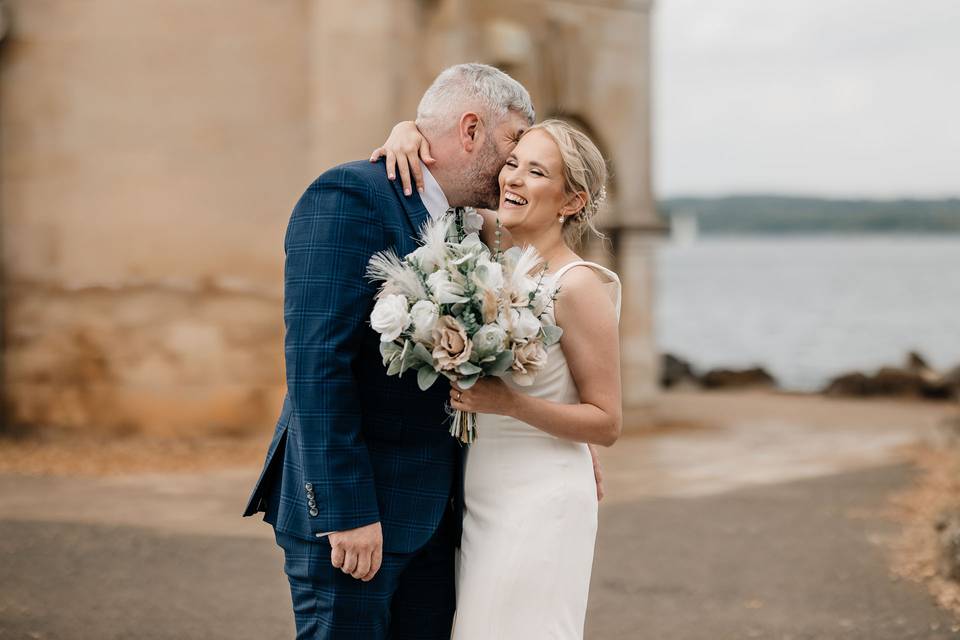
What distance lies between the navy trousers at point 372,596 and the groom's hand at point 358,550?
6 cm

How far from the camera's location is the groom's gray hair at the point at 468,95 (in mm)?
3412

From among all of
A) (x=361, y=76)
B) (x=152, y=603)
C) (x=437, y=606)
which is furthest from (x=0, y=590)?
(x=361, y=76)

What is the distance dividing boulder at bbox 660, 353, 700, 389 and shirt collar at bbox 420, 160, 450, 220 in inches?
670

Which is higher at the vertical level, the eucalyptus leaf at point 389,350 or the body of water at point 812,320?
the eucalyptus leaf at point 389,350

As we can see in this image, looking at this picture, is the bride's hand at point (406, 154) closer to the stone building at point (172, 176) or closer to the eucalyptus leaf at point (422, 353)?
the eucalyptus leaf at point (422, 353)

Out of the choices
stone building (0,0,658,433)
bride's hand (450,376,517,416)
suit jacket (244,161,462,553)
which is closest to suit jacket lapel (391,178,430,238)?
suit jacket (244,161,462,553)

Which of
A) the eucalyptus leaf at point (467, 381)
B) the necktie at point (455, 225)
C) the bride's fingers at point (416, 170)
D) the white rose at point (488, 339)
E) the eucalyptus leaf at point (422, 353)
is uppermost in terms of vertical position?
the bride's fingers at point (416, 170)

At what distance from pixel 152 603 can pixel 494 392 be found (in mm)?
3522

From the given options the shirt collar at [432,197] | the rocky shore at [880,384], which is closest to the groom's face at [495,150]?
the shirt collar at [432,197]

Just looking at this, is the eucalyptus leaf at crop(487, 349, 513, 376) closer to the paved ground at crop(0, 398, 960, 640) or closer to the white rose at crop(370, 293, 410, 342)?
the white rose at crop(370, 293, 410, 342)

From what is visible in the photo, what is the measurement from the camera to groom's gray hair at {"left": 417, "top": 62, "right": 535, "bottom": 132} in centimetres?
341

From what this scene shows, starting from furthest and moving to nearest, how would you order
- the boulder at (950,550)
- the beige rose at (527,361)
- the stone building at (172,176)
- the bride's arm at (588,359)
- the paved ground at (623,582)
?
the stone building at (172,176) → the boulder at (950,550) → the paved ground at (623,582) → the bride's arm at (588,359) → the beige rose at (527,361)

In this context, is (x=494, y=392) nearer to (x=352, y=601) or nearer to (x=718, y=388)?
(x=352, y=601)

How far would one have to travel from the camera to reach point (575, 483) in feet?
11.3
